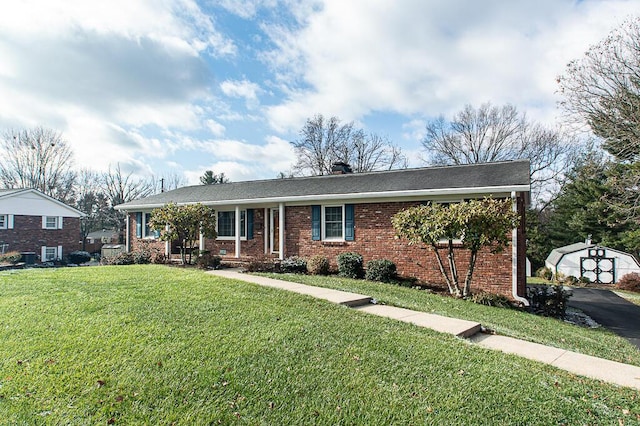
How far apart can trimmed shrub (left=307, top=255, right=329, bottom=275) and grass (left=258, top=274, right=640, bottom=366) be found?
6.06ft

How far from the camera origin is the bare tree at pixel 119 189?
139ft

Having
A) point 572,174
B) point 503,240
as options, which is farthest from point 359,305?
point 572,174

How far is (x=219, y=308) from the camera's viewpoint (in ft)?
19.5

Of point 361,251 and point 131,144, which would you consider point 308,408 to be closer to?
point 361,251

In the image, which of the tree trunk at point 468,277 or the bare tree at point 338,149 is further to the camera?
the bare tree at point 338,149

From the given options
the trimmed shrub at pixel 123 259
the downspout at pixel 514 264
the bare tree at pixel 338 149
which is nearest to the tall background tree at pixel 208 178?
the bare tree at pixel 338 149

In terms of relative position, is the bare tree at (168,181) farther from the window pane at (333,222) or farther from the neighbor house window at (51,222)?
the window pane at (333,222)

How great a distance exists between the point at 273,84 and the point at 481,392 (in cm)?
1214

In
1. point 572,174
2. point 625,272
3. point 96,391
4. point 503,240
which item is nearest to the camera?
point 96,391

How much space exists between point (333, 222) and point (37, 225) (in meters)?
23.7

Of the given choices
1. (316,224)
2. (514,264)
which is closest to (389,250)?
(316,224)

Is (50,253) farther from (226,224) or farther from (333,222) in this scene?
(333,222)

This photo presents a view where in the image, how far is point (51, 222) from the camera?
2684 cm

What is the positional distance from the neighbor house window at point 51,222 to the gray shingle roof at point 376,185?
12.7 metres
